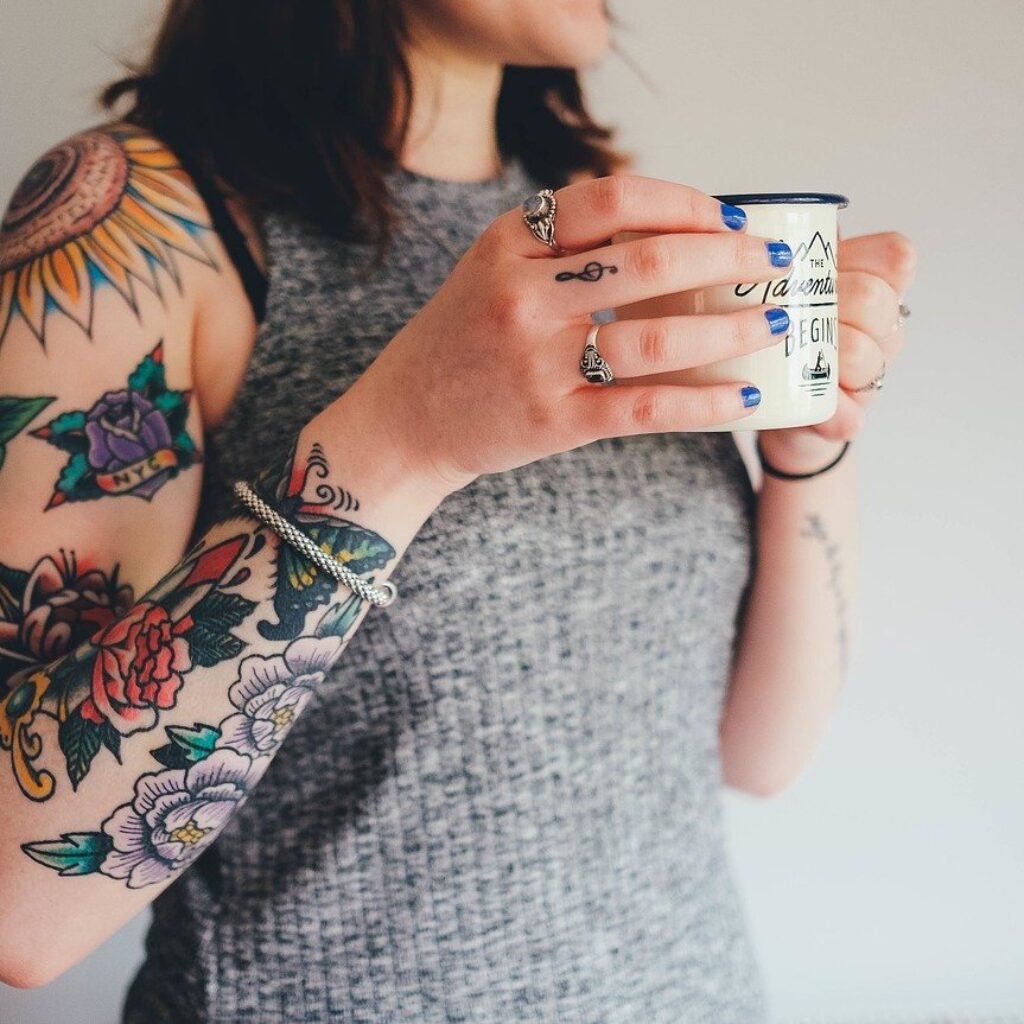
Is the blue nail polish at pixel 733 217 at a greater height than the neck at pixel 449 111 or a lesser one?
lesser

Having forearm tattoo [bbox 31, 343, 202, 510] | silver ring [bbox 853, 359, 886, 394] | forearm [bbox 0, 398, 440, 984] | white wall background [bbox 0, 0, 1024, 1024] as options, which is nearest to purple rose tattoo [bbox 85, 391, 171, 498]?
forearm tattoo [bbox 31, 343, 202, 510]

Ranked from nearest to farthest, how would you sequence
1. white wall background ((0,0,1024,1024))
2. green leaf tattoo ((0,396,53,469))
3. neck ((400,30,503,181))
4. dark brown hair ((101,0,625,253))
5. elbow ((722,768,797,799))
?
green leaf tattoo ((0,396,53,469)), dark brown hair ((101,0,625,253)), neck ((400,30,503,181)), elbow ((722,768,797,799)), white wall background ((0,0,1024,1024))

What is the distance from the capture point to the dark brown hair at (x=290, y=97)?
72 cm

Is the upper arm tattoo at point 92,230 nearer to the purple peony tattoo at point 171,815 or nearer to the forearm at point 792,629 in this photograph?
the purple peony tattoo at point 171,815

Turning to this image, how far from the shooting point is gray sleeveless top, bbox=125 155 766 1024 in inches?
25.8

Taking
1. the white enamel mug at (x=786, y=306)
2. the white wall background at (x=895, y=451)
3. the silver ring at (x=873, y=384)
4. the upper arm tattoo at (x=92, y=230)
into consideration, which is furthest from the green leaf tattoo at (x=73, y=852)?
the white wall background at (x=895, y=451)

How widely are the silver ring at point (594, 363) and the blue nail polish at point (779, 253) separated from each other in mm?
90

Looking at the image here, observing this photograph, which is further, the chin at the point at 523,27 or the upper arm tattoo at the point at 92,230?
the chin at the point at 523,27

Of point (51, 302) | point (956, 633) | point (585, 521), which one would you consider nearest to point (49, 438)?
point (51, 302)

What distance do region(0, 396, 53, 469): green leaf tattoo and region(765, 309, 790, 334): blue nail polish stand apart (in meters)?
0.42

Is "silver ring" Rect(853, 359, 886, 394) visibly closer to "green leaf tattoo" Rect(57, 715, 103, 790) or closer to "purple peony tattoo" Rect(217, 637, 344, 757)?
"purple peony tattoo" Rect(217, 637, 344, 757)

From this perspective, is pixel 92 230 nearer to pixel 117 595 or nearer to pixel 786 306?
pixel 117 595

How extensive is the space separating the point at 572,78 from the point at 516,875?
0.80 metres

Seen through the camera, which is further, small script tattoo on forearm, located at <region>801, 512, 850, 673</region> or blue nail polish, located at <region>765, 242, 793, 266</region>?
small script tattoo on forearm, located at <region>801, 512, 850, 673</region>
